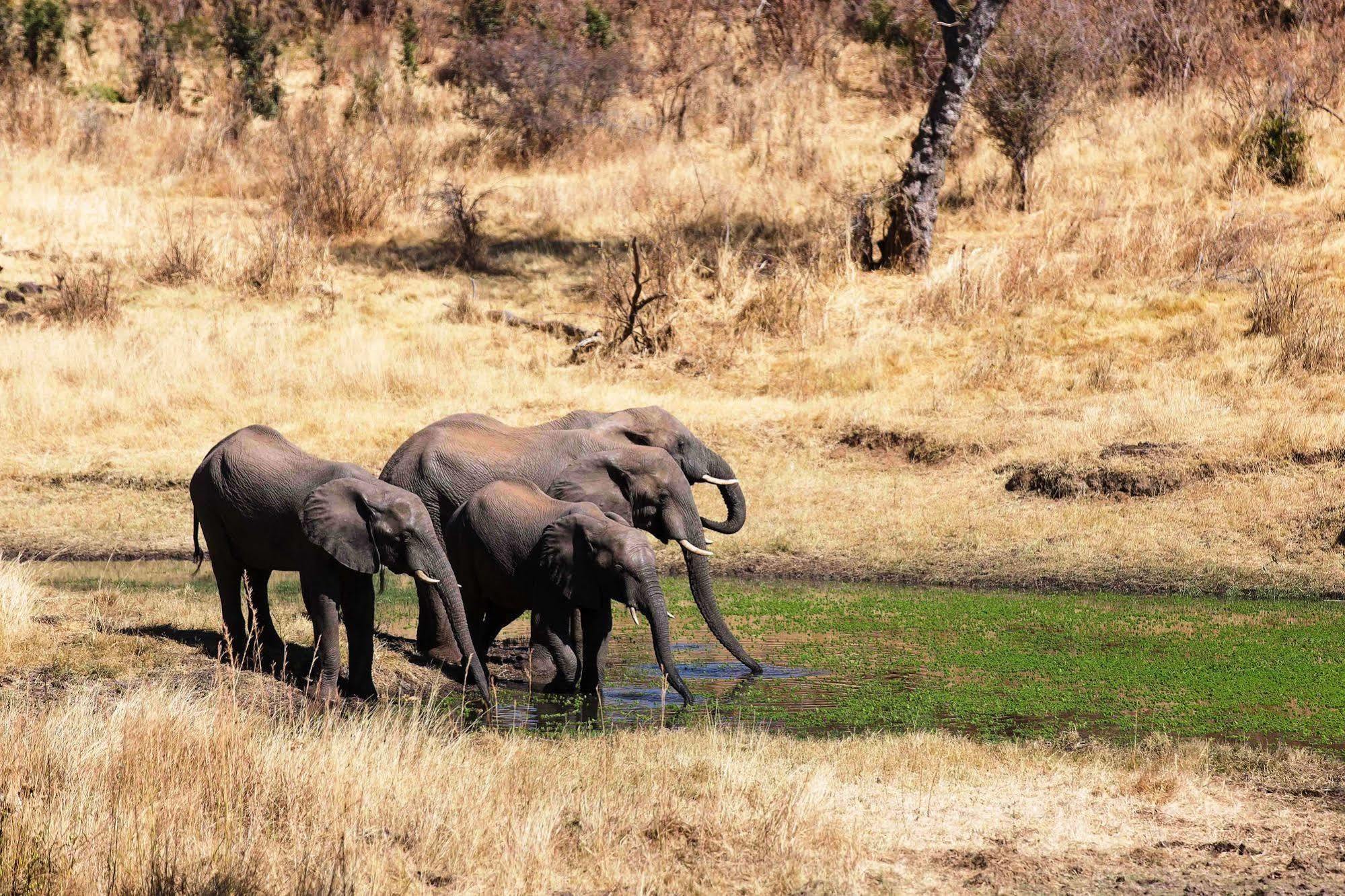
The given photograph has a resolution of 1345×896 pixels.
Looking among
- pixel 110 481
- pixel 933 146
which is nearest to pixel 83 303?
pixel 110 481

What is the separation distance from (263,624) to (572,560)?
199 centimetres

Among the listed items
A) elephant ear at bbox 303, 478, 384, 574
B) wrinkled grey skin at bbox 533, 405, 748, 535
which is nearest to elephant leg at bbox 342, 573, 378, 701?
elephant ear at bbox 303, 478, 384, 574

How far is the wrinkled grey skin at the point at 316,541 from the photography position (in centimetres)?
913

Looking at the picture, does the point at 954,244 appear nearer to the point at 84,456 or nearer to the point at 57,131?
the point at 84,456

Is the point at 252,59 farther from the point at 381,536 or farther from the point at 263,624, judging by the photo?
the point at 381,536

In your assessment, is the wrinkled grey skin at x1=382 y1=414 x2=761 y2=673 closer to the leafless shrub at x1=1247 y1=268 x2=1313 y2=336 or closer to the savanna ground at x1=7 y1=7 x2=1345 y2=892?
the savanna ground at x1=7 y1=7 x2=1345 y2=892

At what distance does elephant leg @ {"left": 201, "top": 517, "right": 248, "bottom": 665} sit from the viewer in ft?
33.1

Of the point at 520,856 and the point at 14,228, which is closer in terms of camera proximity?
the point at 520,856

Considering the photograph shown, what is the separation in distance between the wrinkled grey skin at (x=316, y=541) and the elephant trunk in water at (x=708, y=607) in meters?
1.78

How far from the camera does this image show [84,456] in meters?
17.2

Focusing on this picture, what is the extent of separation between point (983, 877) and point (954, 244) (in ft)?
60.4

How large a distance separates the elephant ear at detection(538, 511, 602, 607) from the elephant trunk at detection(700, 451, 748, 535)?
2516mm

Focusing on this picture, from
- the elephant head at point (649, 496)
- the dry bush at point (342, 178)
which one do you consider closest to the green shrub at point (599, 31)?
the dry bush at point (342, 178)

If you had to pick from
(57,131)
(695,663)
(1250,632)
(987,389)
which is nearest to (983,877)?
(695,663)
